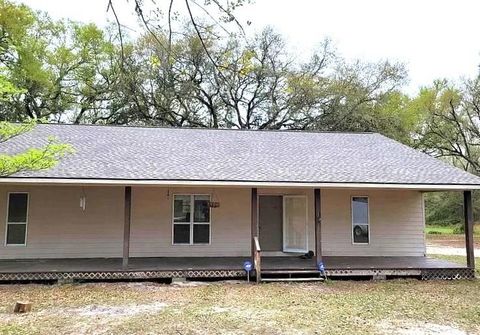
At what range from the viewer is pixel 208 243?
1248 cm

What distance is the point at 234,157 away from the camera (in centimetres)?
1253

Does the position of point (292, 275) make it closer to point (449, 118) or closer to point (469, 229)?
point (469, 229)

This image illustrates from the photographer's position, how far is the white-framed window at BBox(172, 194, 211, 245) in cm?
1243

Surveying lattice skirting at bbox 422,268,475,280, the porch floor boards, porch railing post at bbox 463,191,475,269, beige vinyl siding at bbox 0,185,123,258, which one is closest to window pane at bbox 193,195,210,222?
the porch floor boards

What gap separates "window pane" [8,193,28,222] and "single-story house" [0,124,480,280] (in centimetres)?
3

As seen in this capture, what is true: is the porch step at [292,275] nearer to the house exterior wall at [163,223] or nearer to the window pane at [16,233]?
the house exterior wall at [163,223]

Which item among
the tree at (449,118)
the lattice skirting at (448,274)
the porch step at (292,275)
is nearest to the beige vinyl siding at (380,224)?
the lattice skirting at (448,274)

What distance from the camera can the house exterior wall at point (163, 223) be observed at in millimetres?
11938

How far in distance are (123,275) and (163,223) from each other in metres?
2.47

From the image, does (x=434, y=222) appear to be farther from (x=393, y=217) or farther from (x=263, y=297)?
(x=263, y=297)

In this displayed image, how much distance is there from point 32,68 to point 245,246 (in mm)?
18885

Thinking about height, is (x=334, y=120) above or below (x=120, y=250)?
above

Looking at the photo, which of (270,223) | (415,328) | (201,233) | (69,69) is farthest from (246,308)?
(69,69)

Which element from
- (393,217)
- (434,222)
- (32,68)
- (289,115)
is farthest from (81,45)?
Result: (434,222)
